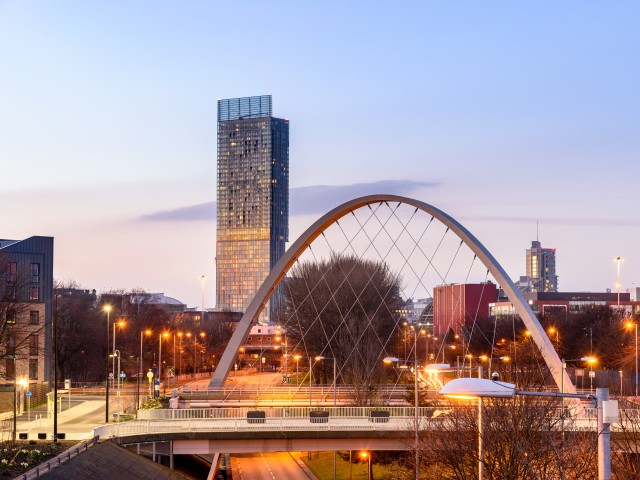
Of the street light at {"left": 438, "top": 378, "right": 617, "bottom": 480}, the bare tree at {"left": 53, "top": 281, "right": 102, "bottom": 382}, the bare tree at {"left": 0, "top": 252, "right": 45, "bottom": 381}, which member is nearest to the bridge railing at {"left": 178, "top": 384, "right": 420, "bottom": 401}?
the bare tree at {"left": 0, "top": 252, "right": 45, "bottom": 381}

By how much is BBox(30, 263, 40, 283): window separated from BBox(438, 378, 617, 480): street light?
66.9m

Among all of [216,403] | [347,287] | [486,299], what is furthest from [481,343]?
[216,403]

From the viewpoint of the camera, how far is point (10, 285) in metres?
65.2

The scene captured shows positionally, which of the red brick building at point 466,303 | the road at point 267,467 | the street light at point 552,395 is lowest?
the road at point 267,467

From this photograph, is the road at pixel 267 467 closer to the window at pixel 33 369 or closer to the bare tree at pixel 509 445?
the window at pixel 33 369

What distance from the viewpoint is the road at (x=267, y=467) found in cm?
6050

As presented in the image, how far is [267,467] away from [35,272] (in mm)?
26108

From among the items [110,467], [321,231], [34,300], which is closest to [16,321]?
[34,300]

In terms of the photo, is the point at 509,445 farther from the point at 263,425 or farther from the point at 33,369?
the point at 33,369

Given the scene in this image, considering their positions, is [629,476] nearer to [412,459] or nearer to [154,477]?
[412,459]

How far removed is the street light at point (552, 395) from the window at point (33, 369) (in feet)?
211

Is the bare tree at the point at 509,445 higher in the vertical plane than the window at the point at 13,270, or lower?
lower

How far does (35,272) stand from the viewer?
8075 centimetres

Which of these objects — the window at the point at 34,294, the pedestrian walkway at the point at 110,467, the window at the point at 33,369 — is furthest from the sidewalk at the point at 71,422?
the window at the point at 34,294
